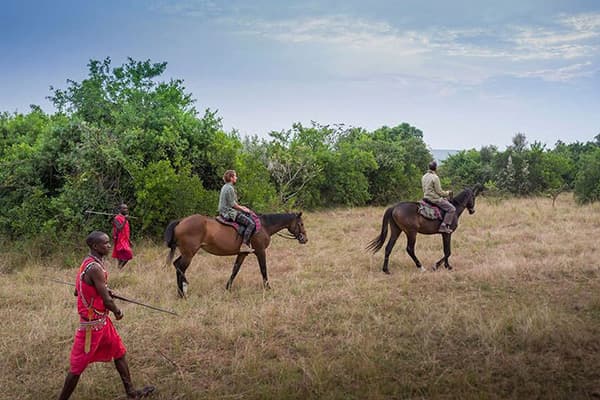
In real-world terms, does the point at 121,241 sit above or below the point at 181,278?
above

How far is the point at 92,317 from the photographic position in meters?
4.09

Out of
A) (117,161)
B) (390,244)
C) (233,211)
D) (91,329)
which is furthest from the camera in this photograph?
(117,161)

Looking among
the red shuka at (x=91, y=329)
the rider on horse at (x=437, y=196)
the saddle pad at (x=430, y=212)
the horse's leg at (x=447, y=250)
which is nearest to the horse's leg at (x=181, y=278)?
the red shuka at (x=91, y=329)

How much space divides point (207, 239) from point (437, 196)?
202 inches

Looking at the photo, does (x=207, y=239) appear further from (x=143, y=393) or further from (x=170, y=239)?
(x=143, y=393)

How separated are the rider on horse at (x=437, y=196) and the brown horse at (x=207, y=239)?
341cm

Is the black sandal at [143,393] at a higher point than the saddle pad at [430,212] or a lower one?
lower

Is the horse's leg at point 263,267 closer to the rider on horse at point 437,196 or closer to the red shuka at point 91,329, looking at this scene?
the rider on horse at point 437,196

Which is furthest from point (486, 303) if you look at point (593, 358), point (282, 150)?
point (282, 150)

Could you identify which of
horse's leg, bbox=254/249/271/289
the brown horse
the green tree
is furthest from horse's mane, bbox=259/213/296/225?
the green tree

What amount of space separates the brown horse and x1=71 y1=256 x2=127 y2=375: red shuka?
11.4ft

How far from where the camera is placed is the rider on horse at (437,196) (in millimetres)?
9500

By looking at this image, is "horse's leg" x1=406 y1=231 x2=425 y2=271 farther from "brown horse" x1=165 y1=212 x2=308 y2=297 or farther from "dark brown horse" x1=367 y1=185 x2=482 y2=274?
"brown horse" x1=165 y1=212 x2=308 y2=297

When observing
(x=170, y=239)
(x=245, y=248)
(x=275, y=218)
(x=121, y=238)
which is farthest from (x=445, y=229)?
(x=121, y=238)
